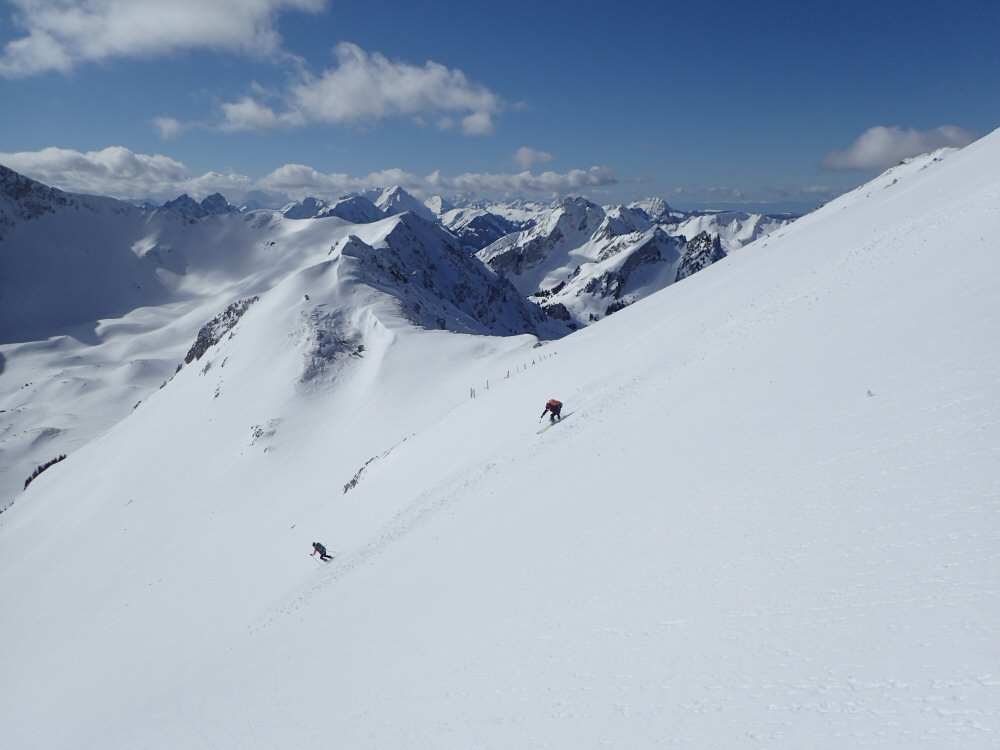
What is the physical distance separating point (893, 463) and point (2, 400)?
585 ft

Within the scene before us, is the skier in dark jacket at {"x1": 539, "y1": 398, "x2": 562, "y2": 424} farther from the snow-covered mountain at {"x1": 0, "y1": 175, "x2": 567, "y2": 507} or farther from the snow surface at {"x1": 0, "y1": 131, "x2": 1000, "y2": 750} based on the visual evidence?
the snow-covered mountain at {"x1": 0, "y1": 175, "x2": 567, "y2": 507}

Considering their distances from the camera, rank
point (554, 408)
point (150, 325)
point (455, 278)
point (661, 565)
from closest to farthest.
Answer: point (661, 565), point (554, 408), point (455, 278), point (150, 325)

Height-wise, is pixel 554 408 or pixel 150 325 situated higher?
pixel 150 325

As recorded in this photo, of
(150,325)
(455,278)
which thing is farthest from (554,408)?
(150,325)

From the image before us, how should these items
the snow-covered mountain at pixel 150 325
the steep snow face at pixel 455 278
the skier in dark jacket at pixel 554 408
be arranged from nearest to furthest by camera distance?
the skier in dark jacket at pixel 554 408, the snow-covered mountain at pixel 150 325, the steep snow face at pixel 455 278

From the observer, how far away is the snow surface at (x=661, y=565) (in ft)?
22.1

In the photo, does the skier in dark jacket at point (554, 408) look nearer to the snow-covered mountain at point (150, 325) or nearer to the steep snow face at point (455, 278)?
the snow-covered mountain at point (150, 325)

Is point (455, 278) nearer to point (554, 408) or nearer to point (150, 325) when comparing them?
point (150, 325)

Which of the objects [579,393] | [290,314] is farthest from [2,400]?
[579,393]

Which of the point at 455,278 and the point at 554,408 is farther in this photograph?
the point at 455,278

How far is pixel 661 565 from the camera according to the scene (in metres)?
10.1

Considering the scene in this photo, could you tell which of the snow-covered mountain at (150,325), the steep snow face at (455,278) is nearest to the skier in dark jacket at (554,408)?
the snow-covered mountain at (150,325)

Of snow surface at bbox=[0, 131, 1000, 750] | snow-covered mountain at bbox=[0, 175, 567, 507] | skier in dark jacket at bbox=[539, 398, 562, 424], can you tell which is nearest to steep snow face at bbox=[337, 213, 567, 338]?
snow-covered mountain at bbox=[0, 175, 567, 507]

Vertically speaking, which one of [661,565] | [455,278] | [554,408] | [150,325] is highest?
[150,325]
